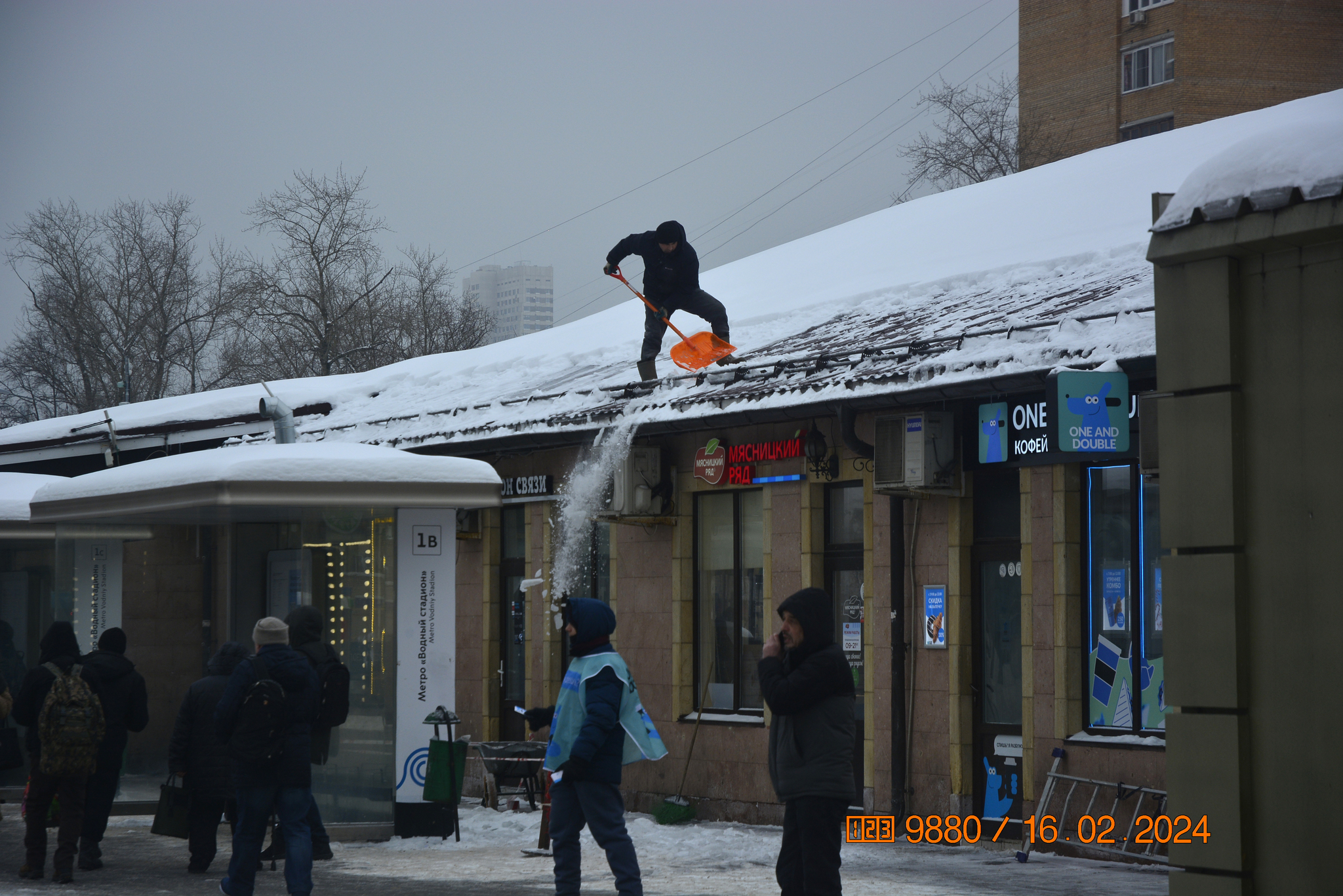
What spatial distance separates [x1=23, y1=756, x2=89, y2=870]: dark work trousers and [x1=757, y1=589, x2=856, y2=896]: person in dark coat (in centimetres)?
530

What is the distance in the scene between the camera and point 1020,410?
11.2 m

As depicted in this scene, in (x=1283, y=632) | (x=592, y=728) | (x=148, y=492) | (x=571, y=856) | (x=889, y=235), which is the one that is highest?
(x=889, y=235)

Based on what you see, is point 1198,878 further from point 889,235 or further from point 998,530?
point 889,235

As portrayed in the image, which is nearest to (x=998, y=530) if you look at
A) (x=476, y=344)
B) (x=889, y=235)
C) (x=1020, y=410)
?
(x=1020, y=410)

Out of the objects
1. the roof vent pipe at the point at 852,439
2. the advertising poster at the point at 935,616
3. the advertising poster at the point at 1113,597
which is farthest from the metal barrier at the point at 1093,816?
the roof vent pipe at the point at 852,439

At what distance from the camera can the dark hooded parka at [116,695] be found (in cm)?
1038

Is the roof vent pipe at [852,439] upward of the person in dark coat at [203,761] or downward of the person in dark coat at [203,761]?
upward

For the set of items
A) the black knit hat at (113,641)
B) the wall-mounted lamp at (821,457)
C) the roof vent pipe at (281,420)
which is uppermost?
the roof vent pipe at (281,420)

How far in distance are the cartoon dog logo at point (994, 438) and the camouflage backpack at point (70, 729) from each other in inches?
268

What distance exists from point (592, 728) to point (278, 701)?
2006 millimetres

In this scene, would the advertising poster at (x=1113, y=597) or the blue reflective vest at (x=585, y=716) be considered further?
the advertising poster at (x=1113, y=597)

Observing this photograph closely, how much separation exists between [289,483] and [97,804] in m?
2.65

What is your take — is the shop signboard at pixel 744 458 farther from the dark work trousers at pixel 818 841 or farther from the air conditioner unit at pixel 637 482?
the dark work trousers at pixel 818 841

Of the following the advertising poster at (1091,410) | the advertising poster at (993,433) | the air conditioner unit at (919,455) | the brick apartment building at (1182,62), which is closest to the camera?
the advertising poster at (1091,410)
